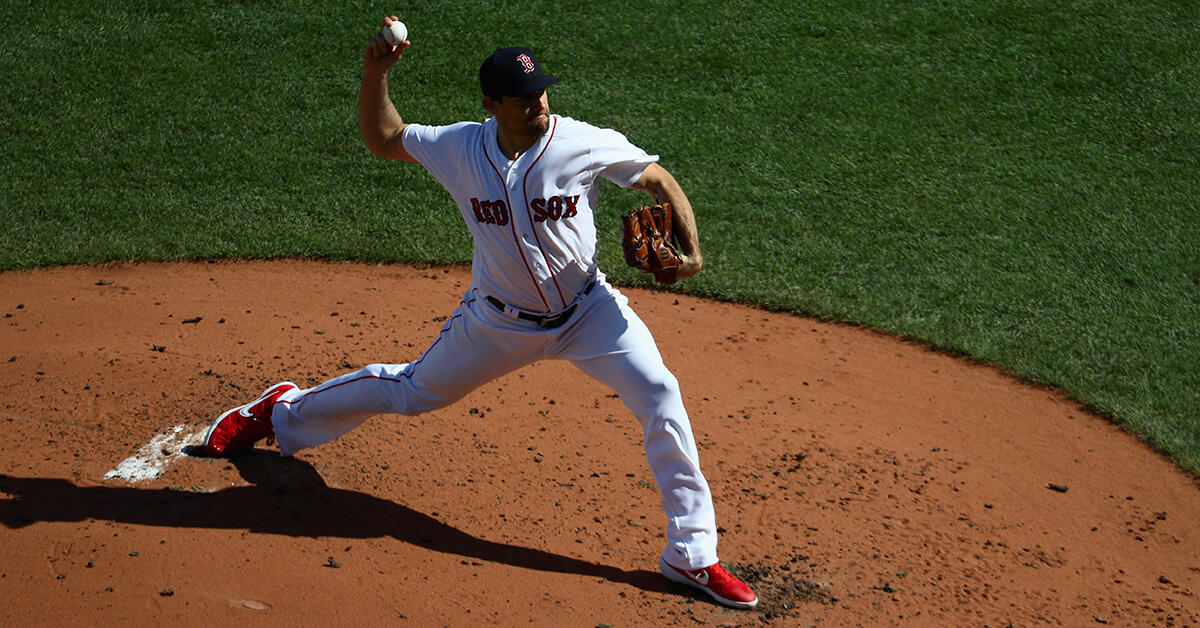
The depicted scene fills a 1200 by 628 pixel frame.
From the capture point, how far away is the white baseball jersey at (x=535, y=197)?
12.8 ft

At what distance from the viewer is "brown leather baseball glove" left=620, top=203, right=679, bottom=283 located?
390cm

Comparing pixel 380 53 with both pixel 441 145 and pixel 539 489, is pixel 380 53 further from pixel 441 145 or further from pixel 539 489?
pixel 539 489

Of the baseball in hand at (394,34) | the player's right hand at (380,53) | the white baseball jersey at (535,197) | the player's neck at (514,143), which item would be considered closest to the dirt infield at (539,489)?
the white baseball jersey at (535,197)

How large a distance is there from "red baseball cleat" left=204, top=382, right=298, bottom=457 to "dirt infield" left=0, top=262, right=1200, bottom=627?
93 mm

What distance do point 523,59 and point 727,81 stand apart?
5.86 m

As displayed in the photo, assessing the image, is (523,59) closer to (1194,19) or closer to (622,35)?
(622,35)

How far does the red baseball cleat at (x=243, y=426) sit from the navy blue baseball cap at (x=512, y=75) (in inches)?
65.3

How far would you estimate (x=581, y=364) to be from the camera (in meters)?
4.14

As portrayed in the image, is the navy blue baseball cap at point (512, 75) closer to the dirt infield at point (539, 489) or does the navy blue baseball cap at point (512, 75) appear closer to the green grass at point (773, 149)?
the dirt infield at point (539, 489)

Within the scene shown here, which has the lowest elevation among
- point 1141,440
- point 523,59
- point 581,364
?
point 1141,440

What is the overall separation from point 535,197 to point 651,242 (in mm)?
423

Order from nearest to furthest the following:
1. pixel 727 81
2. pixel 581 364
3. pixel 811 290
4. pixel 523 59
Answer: pixel 523 59 < pixel 581 364 < pixel 811 290 < pixel 727 81

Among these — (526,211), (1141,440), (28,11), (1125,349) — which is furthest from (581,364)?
(28,11)

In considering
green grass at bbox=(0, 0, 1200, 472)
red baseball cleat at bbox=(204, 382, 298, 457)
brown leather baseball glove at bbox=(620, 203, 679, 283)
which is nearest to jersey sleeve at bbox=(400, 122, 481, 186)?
brown leather baseball glove at bbox=(620, 203, 679, 283)
